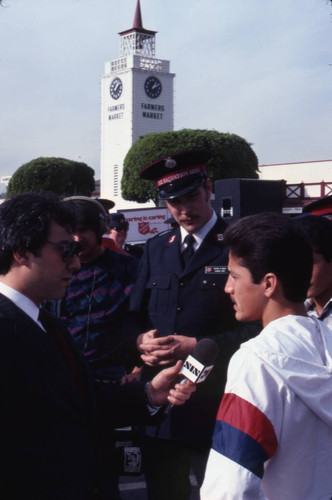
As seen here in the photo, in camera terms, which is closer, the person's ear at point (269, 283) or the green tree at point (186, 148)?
the person's ear at point (269, 283)

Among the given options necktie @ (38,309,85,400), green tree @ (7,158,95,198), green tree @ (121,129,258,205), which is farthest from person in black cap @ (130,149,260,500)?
green tree @ (7,158,95,198)

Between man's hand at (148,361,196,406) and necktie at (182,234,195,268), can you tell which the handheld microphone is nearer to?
man's hand at (148,361,196,406)

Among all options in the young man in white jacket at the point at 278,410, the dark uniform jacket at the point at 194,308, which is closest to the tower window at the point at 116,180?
the dark uniform jacket at the point at 194,308

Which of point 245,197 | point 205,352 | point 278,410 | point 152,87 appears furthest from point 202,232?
point 152,87

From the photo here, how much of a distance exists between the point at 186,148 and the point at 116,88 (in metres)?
58.8

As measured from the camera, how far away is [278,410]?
1.95 m

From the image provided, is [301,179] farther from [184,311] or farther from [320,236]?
[320,236]

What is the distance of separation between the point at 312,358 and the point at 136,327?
70.3 inches

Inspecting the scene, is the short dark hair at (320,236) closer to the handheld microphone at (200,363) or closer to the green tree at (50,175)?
the handheld microphone at (200,363)

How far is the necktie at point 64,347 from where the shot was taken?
245 cm

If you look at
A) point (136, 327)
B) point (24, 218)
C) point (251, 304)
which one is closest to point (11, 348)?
point (24, 218)

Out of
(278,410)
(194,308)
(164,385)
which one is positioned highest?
(194,308)

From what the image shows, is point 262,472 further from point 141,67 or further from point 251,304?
point 141,67

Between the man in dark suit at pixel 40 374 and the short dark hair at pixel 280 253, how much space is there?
0.52 m
